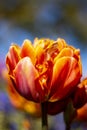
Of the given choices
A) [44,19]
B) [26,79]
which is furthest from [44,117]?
[44,19]

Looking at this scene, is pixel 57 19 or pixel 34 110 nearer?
pixel 34 110

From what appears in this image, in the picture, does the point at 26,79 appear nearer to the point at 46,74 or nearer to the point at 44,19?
the point at 46,74

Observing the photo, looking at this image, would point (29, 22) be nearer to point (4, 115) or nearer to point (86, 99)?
point (4, 115)

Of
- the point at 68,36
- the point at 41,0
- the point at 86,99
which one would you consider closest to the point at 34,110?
the point at 86,99

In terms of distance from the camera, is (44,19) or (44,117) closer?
(44,117)

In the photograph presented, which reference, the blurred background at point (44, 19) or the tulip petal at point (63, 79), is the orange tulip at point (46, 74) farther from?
the blurred background at point (44, 19)

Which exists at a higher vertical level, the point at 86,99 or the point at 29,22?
the point at 29,22
